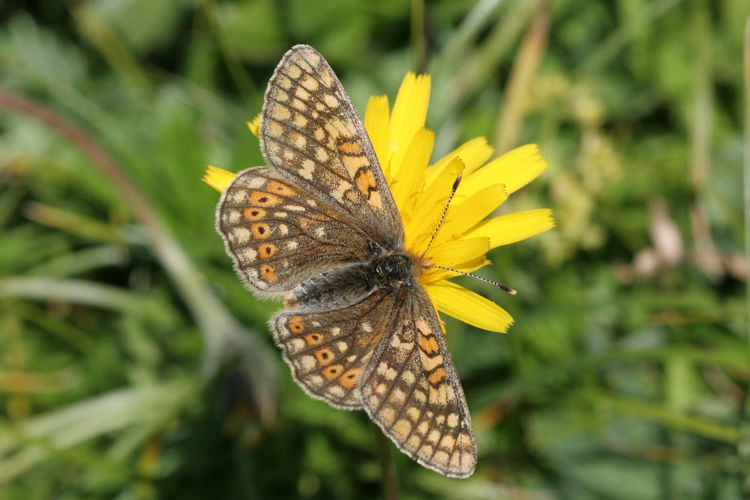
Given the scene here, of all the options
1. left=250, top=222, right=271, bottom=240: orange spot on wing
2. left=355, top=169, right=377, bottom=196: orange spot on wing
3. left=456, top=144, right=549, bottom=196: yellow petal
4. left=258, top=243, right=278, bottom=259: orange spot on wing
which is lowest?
left=258, top=243, right=278, bottom=259: orange spot on wing

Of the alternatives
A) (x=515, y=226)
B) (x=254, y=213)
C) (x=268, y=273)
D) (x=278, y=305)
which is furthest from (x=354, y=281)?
(x=278, y=305)

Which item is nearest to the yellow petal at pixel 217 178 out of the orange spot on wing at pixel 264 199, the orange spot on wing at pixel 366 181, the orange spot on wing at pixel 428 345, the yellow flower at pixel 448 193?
the yellow flower at pixel 448 193

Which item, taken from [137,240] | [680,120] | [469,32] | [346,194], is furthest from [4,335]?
[680,120]

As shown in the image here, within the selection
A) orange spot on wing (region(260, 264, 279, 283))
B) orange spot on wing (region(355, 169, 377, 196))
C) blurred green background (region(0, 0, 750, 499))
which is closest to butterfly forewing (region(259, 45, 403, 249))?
orange spot on wing (region(355, 169, 377, 196))

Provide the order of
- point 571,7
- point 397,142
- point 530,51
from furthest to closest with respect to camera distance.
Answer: point 571,7
point 530,51
point 397,142

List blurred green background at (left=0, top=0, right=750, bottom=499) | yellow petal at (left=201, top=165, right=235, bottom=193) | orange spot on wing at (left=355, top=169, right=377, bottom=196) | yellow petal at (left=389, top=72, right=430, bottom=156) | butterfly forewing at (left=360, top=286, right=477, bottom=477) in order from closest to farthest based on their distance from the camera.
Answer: butterfly forewing at (left=360, top=286, right=477, bottom=477), orange spot on wing at (left=355, top=169, right=377, bottom=196), yellow petal at (left=201, top=165, right=235, bottom=193), yellow petal at (left=389, top=72, right=430, bottom=156), blurred green background at (left=0, top=0, right=750, bottom=499)

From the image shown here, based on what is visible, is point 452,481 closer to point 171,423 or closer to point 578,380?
point 578,380

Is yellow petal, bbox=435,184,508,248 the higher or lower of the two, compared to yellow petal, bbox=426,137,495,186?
lower

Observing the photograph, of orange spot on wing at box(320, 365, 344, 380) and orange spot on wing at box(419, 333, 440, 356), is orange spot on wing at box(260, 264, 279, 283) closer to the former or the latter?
orange spot on wing at box(320, 365, 344, 380)
